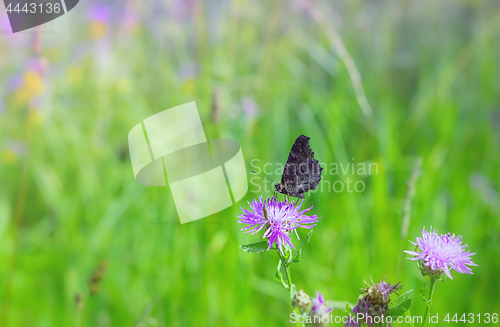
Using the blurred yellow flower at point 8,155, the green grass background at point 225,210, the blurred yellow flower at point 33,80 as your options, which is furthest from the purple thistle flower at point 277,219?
the blurred yellow flower at point 8,155

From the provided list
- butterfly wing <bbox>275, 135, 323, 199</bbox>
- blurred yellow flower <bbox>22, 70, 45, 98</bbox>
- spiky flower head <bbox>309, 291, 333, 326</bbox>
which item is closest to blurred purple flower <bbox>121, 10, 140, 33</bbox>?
blurred yellow flower <bbox>22, 70, 45, 98</bbox>

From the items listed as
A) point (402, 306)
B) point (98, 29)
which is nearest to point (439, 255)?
point (402, 306)

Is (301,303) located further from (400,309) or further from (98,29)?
(98,29)

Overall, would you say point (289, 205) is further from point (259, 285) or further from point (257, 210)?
point (259, 285)

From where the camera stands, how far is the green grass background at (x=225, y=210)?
1.01 meters

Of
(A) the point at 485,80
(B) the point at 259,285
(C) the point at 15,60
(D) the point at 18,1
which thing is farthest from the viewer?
(C) the point at 15,60

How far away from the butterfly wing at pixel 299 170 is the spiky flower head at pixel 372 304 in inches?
6.5

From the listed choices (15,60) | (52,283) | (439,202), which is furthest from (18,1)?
(439,202)

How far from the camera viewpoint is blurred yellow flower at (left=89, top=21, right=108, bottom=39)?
167 centimetres

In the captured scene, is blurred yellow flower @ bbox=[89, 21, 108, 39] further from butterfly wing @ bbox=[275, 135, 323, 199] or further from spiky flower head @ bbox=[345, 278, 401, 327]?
spiky flower head @ bbox=[345, 278, 401, 327]

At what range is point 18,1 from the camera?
90cm

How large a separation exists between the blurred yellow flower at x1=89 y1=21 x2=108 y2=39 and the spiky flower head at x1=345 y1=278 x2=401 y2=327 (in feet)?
5.37

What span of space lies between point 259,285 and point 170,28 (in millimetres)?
912

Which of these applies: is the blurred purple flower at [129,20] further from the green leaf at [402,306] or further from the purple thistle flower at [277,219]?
the green leaf at [402,306]
